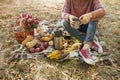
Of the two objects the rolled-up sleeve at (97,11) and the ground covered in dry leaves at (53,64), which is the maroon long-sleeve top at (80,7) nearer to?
the rolled-up sleeve at (97,11)

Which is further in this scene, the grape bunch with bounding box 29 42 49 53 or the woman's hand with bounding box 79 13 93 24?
the grape bunch with bounding box 29 42 49 53

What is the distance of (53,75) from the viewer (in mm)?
2176

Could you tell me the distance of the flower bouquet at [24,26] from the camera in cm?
247

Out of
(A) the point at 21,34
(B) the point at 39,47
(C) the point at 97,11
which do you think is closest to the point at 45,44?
(B) the point at 39,47

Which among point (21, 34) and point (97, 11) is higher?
point (97, 11)

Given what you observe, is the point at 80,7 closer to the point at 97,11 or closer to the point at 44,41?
the point at 97,11

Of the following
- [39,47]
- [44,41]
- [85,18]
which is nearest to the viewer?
[85,18]

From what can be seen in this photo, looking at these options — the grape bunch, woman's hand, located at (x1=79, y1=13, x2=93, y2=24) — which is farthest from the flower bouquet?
woman's hand, located at (x1=79, y1=13, x2=93, y2=24)

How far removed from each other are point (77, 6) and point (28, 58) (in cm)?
72

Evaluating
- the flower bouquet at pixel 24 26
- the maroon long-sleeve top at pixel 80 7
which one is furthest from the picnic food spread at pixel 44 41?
the maroon long-sleeve top at pixel 80 7

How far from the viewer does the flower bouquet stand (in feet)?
8.09

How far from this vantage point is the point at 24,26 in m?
2.48

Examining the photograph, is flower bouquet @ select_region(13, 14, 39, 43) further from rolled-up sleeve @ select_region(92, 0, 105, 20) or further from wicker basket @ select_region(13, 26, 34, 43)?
rolled-up sleeve @ select_region(92, 0, 105, 20)

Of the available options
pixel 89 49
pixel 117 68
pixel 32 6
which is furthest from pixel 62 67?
pixel 32 6
